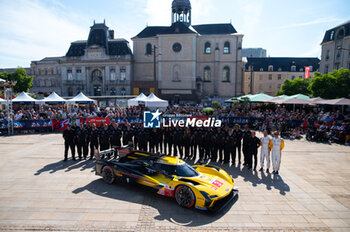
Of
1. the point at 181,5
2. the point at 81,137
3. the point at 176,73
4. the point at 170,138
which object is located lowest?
the point at 170,138

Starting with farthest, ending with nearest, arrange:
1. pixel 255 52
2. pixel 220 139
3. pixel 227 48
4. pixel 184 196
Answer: pixel 255 52 < pixel 227 48 < pixel 220 139 < pixel 184 196

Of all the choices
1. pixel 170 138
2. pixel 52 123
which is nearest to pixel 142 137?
pixel 170 138

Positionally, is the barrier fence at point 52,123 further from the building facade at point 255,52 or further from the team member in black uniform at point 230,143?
the building facade at point 255,52

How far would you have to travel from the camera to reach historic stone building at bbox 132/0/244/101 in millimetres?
45281

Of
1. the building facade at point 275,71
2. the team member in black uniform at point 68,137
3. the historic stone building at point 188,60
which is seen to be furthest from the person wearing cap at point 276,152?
the building facade at point 275,71

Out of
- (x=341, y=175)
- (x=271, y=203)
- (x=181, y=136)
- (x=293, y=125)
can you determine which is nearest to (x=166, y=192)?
(x=271, y=203)

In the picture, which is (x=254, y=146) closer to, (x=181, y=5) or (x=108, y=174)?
(x=108, y=174)

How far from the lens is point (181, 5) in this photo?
4466 cm

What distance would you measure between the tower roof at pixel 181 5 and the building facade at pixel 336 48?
93.0ft

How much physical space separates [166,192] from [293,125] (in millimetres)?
16336

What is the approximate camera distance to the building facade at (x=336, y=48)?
37094 millimetres

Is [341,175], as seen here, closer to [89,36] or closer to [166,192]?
[166,192]

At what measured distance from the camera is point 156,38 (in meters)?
A: 47.5

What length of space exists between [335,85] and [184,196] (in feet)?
80.9
